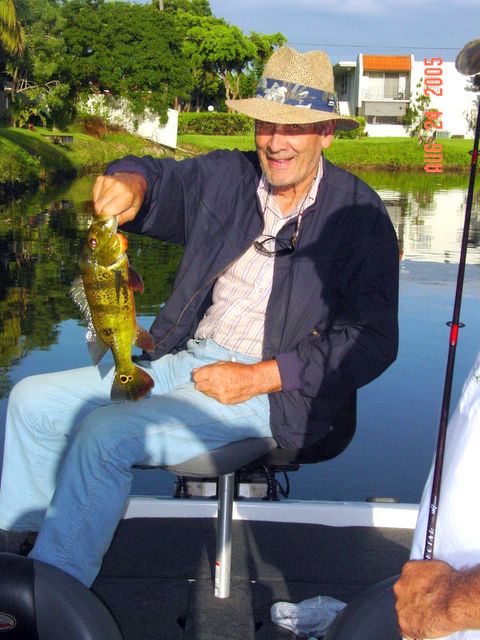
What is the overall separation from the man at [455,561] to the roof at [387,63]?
216 feet

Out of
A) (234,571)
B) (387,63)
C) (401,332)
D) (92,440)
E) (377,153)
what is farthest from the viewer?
(387,63)

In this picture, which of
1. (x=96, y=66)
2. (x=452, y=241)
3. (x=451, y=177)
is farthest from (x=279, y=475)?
(x=96, y=66)

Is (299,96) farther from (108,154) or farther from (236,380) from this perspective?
(108,154)

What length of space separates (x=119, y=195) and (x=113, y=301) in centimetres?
37

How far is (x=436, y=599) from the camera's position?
61.9 inches

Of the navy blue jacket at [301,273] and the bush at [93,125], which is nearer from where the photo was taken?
the navy blue jacket at [301,273]

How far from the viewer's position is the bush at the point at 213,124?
190ft

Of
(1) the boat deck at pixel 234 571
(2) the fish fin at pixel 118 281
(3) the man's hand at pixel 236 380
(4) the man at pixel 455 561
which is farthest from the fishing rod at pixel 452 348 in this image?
(1) the boat deck at pixel 234 571

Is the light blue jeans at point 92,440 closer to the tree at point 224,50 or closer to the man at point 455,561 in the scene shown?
the man at point 455,561

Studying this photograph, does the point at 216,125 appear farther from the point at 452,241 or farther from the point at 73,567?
the point at 73,567

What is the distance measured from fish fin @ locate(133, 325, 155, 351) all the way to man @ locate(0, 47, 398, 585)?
0.15 m

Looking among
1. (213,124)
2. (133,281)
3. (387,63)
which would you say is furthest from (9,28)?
(387,63)

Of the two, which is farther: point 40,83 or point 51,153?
point 40,83

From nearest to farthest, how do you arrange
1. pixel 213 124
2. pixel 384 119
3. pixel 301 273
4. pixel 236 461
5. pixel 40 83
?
pixel 236 461
pixel 301 273
pixel 40 83
pixel 213 124
pixel 384 119
